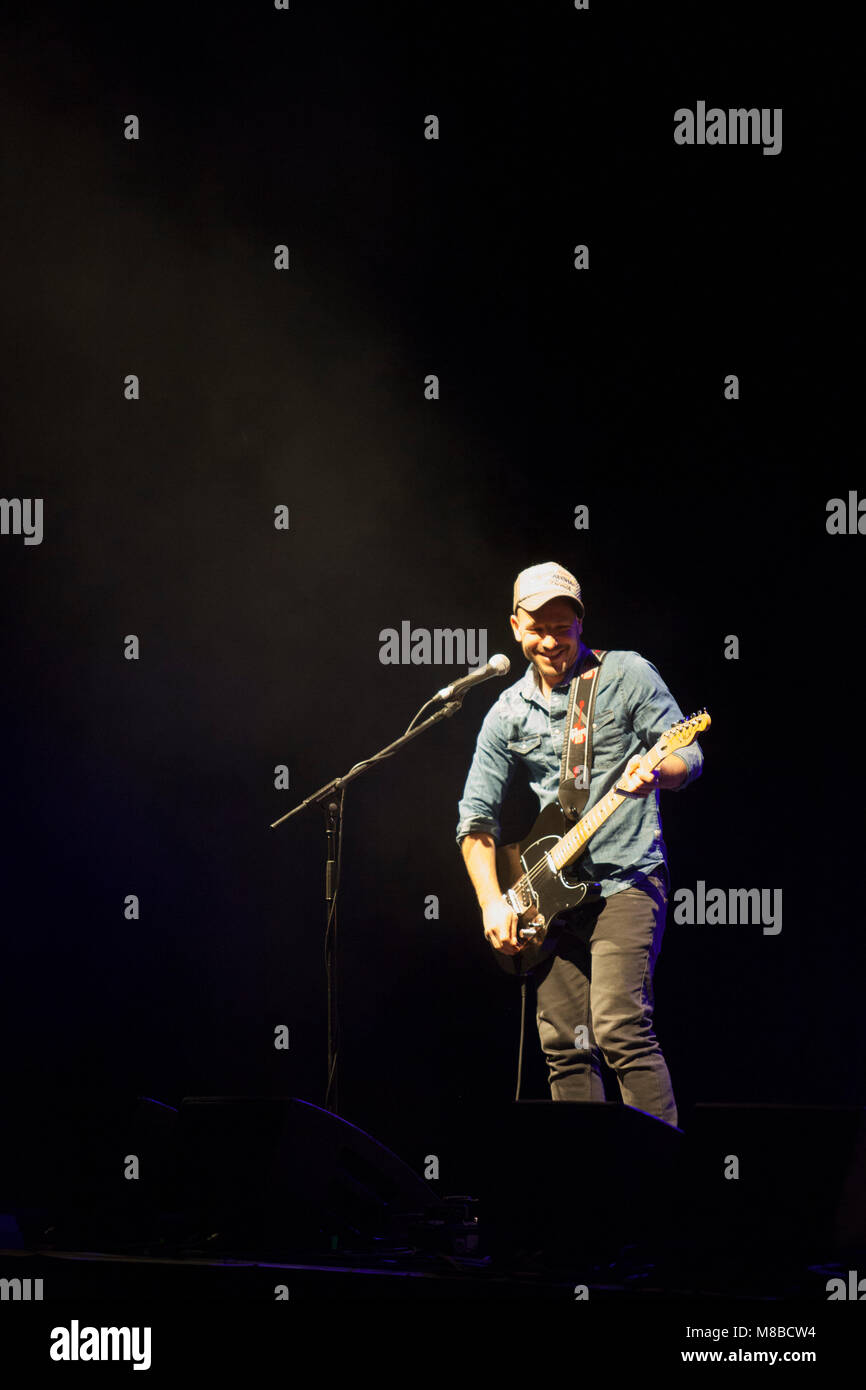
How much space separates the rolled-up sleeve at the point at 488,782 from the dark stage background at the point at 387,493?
2.37 ft

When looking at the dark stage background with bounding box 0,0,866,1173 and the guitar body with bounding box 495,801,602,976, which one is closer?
the guitar body with bounding box 495,801,602,976

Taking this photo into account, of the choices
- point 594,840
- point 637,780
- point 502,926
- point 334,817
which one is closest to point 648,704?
point 637,780

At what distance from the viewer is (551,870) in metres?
3.96

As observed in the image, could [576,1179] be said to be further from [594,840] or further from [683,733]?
[683,733]

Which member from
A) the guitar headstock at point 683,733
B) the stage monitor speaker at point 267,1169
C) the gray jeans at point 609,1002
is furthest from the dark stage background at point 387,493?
the stage monitor speaker at point 267,1169

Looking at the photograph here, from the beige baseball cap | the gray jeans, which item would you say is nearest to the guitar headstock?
the gray jeans

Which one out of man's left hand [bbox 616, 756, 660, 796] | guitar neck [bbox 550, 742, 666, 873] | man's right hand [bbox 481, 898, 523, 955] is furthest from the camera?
man's right hand [bbox 481, 898, 523, 955]

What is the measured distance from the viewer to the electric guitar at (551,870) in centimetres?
377

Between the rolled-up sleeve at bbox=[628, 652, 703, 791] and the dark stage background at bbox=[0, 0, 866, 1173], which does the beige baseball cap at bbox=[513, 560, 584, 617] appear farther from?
the dark stage background at bbox=[0, 0, 866, 1173]

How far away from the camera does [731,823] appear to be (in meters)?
4.65

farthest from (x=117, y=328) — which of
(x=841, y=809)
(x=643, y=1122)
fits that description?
(x=643, y=1122)

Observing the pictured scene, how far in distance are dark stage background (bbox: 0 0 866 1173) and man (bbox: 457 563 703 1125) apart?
0.75 meters

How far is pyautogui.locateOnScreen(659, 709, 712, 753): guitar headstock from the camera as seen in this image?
3.74 metres
